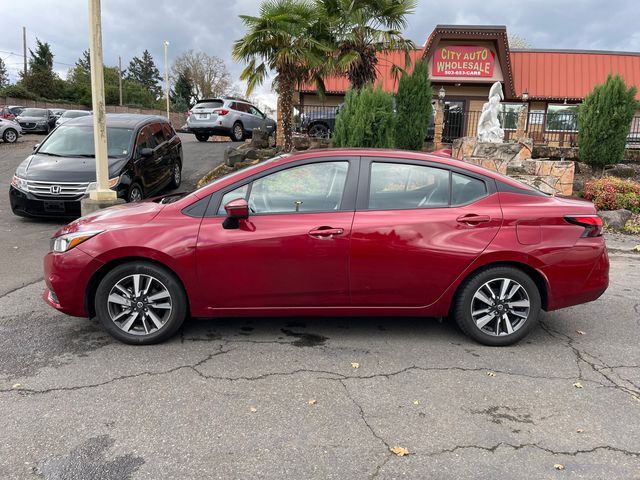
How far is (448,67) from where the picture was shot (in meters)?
21.2

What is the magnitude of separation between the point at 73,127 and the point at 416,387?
366 inches

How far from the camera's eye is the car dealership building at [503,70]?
20.4m

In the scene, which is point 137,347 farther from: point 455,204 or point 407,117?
point 407,117

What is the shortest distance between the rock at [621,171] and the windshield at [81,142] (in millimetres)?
11077

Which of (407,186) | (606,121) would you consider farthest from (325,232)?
(606,121)

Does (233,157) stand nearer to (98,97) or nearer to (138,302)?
(98,97)

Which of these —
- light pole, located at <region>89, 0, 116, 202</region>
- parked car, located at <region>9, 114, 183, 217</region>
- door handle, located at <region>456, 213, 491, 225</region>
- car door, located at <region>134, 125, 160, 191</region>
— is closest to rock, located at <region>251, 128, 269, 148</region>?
parked car, located at <region>9, 114, 183, 217</region>

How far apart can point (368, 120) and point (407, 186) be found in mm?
6388

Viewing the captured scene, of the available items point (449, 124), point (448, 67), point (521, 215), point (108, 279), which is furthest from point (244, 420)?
point (448, 67)

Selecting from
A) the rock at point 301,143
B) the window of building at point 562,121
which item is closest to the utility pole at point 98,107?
the rock at point 301,143

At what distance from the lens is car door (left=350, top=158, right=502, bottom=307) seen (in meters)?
3.90

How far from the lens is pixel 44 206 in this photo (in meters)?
8.50

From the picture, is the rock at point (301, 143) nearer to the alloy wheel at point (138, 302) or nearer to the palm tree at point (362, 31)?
the palm tree at point (362, 31)

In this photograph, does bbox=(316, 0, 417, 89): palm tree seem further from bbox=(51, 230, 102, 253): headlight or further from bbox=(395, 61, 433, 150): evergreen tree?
bbox=(51, 230, 102, 253): headlight
